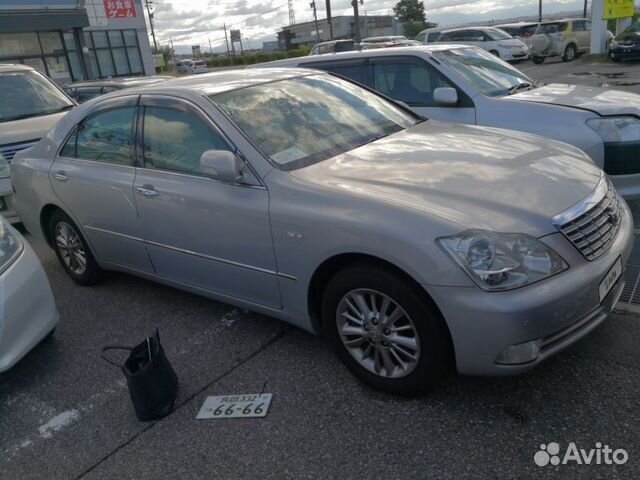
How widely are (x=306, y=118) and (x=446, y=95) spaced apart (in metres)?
2.15

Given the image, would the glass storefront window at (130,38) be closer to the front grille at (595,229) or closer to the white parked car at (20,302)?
the white parked car at (20,302)

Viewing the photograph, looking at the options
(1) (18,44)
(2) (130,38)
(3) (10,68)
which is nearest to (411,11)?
(2) (130,38)

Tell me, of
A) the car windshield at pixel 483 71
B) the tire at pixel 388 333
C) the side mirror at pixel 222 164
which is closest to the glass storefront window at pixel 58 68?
the car windshield at pixel 483 71

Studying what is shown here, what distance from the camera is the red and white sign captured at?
2889cm

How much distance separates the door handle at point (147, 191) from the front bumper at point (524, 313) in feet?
6.48

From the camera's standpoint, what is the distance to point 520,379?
281 cm

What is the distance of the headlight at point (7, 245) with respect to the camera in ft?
10.7

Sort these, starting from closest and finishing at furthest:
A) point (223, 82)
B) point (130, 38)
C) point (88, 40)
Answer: point (223, 82) → point (88, 40) → point (130, 38)

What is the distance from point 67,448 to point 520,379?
2.29 m

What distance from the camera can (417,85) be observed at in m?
5.64

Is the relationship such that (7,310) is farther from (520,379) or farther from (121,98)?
(520,379)

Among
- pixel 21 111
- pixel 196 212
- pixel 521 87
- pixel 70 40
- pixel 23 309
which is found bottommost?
pixel 23 309

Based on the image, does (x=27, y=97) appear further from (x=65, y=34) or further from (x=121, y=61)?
(x=121, y=61)

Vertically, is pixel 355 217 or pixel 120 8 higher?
pixel 120 8
